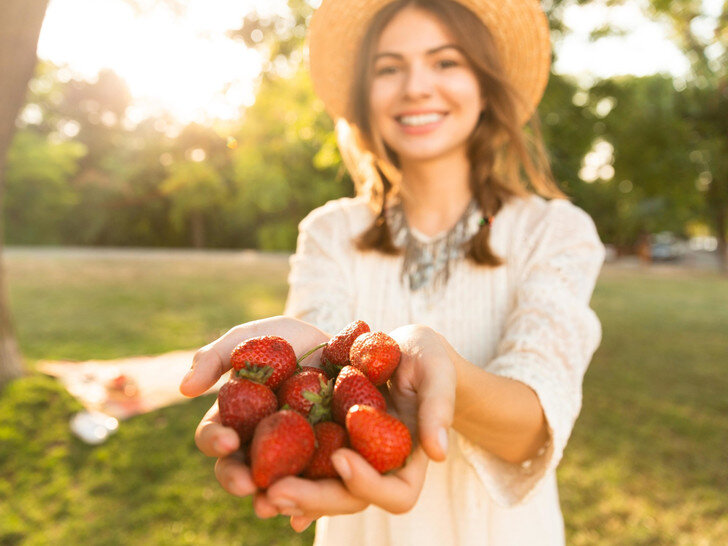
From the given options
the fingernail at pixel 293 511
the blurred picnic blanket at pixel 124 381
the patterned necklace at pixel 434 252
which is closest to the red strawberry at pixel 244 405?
the fingernail at pixel 293 511

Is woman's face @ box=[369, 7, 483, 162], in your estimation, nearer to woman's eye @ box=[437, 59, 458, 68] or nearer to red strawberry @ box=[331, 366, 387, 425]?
woman's eye @ box=[437, 59, 458, 68]

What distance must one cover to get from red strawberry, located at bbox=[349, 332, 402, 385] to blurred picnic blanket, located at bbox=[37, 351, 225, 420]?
4.61 meters

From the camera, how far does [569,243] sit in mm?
2031

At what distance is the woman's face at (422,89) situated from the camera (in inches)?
80.1

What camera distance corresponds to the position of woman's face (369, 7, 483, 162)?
2.04 meters

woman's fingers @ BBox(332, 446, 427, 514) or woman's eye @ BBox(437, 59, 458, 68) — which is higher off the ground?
woman's eye @ BBox(437, 59, 458, 68)

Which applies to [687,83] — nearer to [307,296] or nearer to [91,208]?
[307,296]

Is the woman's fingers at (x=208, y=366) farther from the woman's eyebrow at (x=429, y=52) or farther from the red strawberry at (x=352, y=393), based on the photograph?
the woman's eyebrow at (x=429, y=52)

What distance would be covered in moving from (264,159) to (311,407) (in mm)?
19044

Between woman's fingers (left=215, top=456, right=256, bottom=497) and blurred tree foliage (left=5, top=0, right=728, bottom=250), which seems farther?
blurred tree foliage (left=5, top=0, right=728, bottom=250)

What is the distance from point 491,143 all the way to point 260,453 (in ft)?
5.35

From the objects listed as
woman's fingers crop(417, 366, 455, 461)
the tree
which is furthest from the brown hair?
the tree

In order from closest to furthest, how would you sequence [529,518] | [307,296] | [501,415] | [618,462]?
[501,415] < [529,518] < [307,296] < [618,462]

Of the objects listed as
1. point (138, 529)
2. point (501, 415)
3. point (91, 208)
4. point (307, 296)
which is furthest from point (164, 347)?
point (91, 208)
